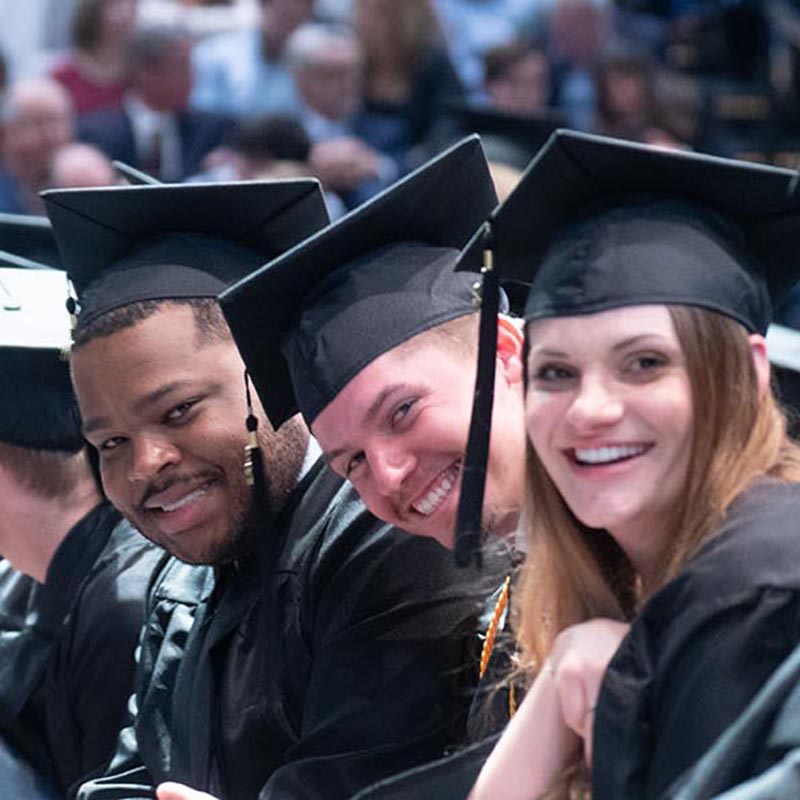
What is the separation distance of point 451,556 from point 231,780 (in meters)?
0.56

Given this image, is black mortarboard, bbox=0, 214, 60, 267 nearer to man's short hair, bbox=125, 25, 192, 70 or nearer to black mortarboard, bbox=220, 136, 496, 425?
black mortarboard, bbox=220, 136, 496, 425

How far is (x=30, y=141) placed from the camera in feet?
22.6

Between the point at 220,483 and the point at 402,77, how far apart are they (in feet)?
15.9

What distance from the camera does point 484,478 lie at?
2.54 meters

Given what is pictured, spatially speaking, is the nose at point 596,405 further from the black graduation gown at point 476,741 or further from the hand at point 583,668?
the black graduation gown at point 476,741

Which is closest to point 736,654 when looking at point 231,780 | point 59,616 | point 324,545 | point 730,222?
point 730,222

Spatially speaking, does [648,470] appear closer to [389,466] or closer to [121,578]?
[389,466]

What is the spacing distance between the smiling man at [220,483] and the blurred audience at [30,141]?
12.2 feet

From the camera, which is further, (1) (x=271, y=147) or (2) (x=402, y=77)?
(2) (x=402, y=77)

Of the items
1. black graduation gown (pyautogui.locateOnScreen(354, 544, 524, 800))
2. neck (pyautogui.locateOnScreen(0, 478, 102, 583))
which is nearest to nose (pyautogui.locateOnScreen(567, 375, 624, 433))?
black graduation gown (pyautogui.locateOnScreen(354, 544, 524, 800))

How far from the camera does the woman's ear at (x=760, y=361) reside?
2.20 m

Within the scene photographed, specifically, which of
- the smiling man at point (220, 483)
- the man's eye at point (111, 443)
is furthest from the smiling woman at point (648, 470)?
the man's eye at point (111, 443)

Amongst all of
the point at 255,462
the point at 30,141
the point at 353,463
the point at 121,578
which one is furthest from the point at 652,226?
the point at 30,141

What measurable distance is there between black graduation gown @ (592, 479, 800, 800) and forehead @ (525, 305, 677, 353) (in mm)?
216
